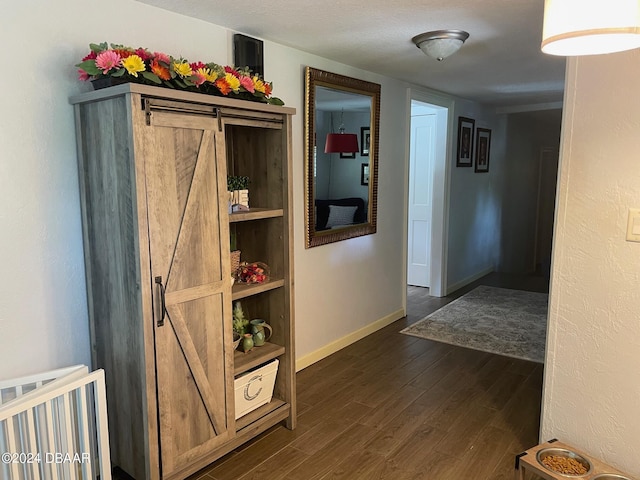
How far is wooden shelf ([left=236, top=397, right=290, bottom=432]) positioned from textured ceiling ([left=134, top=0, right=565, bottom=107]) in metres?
2.03

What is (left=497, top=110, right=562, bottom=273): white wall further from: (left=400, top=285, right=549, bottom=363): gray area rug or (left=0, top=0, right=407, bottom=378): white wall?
(left=0, top=0, right=407, bottom=378): white wall

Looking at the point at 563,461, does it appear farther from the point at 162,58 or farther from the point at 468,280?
the point at 468,280

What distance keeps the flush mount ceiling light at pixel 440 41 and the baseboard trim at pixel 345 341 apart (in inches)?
→ 86.3

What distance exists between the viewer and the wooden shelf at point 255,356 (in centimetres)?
239

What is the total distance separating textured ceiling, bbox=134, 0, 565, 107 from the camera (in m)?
2.23

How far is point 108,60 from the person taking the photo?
1754 millimetres

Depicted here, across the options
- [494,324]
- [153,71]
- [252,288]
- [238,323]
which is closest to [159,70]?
[153,71]

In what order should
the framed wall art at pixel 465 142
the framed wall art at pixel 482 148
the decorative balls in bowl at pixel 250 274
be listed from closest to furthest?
1. the decorative balls in bowl at pixel 250 274
2. the framed wall art at pixel 465 142
3. the framed wall art at pixel 482 148

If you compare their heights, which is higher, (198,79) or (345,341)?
(198,79)

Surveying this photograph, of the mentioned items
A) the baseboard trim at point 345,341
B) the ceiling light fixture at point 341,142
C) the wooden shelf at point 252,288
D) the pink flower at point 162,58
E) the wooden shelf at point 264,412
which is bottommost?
the baseboard trim at point 345,341

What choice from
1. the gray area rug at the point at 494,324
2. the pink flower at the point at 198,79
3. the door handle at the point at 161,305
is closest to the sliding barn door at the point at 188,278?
the door handle at the point at 161,305

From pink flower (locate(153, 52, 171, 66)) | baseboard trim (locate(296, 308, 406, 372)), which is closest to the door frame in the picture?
baseboard trim (locate(296, 308, 406, 372))

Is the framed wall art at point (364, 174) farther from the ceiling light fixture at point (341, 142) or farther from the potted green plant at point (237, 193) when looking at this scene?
the potted green plant at point (237, 193)

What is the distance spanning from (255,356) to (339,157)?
1.69 m
